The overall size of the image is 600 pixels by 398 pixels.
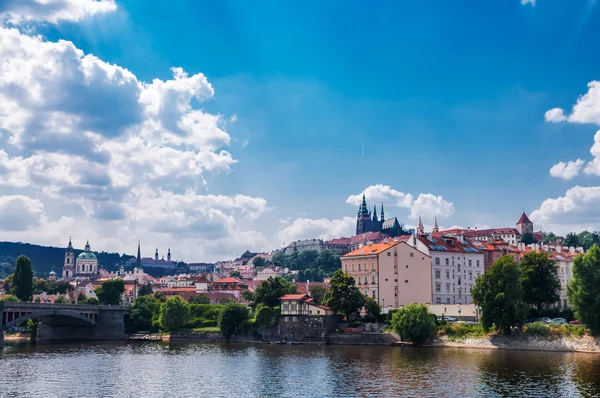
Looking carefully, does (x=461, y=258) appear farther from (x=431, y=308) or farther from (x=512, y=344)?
(x=512, y=344)

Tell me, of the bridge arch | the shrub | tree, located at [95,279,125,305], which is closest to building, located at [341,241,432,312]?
the shrub

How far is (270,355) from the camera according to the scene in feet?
243

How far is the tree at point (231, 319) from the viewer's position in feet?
328

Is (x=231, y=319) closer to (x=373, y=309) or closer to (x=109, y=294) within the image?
(x=373, y=309)

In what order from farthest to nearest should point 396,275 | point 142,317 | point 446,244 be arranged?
point 142,317
point 446,244
point 396,275

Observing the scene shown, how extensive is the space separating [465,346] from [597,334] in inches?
619

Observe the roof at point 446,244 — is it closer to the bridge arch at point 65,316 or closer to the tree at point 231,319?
the tree at point 231,319

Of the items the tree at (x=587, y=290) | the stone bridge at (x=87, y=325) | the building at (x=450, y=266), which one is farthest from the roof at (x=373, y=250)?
the stone bridge at (x=87, y=325)

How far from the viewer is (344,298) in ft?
305

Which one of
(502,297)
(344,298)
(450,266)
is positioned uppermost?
(450,266)

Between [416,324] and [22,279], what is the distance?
85117 mm

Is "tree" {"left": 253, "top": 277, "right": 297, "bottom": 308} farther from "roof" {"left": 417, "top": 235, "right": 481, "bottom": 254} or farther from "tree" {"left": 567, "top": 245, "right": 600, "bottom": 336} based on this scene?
"tree" {"left": 567, "top": 245, "right": 600, "bottom": 336}

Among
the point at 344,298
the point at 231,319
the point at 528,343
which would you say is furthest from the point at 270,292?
the point at 528,343

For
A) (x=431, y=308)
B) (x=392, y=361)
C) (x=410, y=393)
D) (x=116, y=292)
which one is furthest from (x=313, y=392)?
(x=116, y=292)
